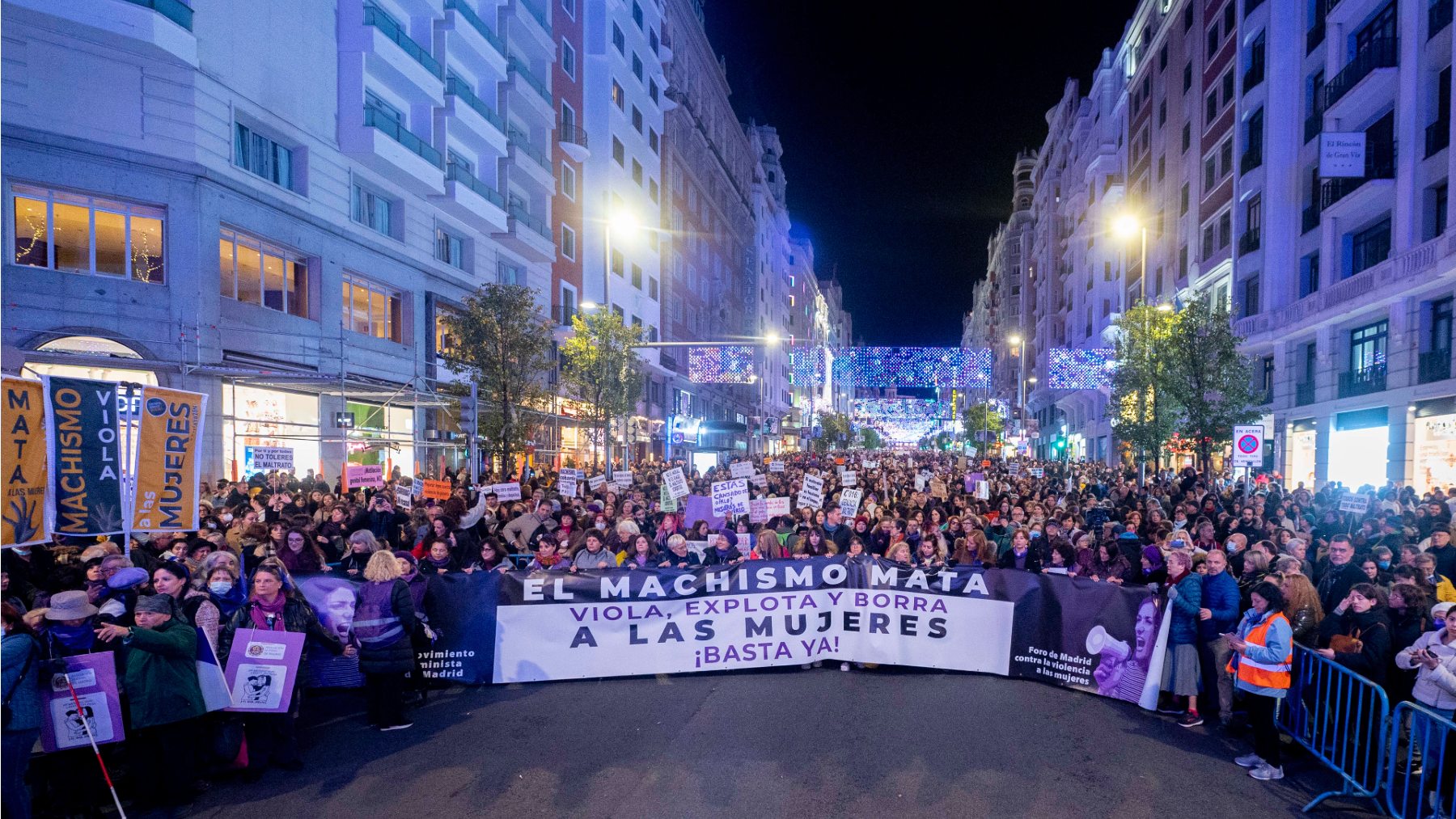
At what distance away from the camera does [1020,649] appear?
9148 millimetres

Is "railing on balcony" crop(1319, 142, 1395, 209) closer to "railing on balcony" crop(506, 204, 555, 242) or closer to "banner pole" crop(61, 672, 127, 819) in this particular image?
"railing on balcony" crop(506, 204, 555, 242)

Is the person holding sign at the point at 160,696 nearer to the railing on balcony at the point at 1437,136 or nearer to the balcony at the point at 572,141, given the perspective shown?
the railing on balcony at the point at 1437,136

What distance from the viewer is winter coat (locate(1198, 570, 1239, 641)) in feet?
26.3

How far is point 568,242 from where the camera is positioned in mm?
39844

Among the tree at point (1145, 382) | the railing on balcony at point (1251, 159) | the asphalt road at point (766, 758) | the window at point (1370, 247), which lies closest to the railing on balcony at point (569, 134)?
the tree at point (1145, 382)

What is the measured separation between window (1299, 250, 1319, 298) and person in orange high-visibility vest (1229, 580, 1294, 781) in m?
26.9

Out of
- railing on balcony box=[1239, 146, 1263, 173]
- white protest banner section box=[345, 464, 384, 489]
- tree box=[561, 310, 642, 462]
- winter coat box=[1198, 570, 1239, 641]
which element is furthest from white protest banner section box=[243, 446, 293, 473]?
railing on balcony box=[1239, 146, 1263, 173]

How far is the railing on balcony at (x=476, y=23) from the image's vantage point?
93.9ft

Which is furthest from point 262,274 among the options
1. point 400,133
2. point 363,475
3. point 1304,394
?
point 1304,394

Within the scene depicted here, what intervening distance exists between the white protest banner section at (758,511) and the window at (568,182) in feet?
89.1

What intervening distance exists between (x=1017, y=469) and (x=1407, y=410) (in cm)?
1281

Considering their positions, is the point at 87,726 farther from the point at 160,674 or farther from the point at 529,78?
the point at 529,78

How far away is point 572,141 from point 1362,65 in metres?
28.5

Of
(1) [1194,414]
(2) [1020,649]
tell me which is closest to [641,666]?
(2) [1020,649]
